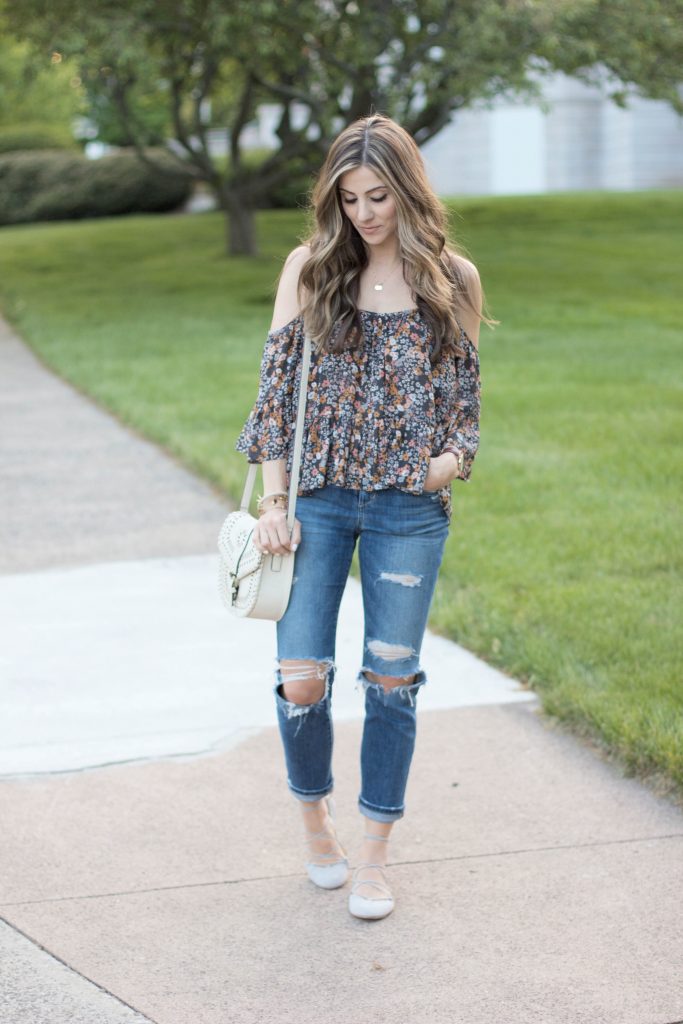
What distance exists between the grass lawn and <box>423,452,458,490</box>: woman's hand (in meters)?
0.75

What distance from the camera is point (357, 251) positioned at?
3.31 metres

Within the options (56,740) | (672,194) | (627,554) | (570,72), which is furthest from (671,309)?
(672,194)

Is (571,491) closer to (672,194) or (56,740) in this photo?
(56,740)

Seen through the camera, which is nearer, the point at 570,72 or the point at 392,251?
the point at 392,251

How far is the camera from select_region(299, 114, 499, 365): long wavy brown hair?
125 inches

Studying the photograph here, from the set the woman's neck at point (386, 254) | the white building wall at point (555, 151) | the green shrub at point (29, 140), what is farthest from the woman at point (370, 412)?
the white building wall at point (555, 151)

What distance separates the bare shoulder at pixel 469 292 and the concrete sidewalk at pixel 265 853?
4.72 ft

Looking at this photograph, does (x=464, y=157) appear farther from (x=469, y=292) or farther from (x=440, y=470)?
(x=440, y=470)

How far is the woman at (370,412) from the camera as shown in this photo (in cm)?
321

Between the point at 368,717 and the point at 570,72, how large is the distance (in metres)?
14.7

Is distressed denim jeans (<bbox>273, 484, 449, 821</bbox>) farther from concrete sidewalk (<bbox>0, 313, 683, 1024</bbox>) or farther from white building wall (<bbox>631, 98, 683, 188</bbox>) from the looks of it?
white building wall (<bbox>631, 98, 683, 188</bbox>)

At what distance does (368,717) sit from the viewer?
3.45 meters

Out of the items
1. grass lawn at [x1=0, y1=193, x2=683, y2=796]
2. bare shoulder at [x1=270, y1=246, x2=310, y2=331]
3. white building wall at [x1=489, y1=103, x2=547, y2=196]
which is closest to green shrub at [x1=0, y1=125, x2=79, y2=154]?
white building wall at [x1=489, y1=103, x2=547, y2=196]

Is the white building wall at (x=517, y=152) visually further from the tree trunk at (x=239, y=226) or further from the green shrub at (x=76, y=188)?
the tree trunk at (x=239, y=226)
